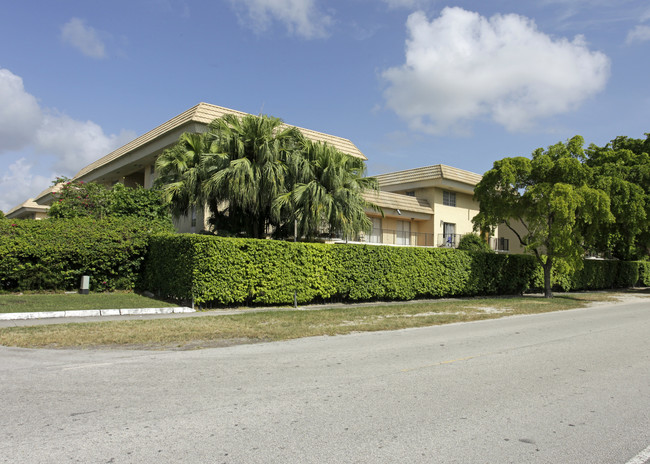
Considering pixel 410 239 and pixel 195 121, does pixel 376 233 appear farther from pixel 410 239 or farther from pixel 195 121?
pixel 195 121

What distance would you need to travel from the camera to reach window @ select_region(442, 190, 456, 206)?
1476 inches

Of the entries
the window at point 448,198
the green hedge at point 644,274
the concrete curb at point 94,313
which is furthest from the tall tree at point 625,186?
the concrete curb at point 94,313

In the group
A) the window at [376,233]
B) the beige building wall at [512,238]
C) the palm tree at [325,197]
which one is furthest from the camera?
the beige building wall at [512,238]

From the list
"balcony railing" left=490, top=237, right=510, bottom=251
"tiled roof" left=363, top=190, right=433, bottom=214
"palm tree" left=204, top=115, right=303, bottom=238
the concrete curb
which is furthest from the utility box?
"balcony railing" left=490, top=237, right=510, bottom=251

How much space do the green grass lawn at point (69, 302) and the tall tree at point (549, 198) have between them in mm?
16968

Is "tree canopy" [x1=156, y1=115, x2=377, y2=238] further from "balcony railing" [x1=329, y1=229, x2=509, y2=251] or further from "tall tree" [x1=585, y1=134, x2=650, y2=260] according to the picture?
"tall tree" [x1=585, y1=134, x2=650, y2=260]

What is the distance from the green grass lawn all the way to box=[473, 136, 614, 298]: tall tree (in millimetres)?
16968

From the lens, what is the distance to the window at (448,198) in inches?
1476

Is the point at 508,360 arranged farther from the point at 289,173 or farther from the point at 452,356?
the point at 289,173

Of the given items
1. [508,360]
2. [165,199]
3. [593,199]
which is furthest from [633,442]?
[593,199]

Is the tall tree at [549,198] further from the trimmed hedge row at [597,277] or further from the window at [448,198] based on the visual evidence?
the window at [448,198]

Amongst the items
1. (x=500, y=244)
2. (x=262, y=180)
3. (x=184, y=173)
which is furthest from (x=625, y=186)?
(x=184, y=173)

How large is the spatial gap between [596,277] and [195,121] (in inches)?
1164

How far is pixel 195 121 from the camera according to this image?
76.8 feet
